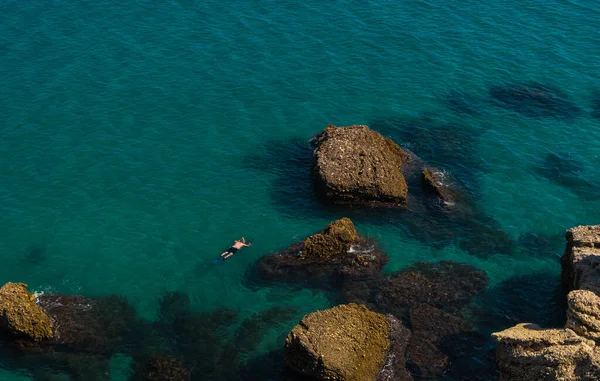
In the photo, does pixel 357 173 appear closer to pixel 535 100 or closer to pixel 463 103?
pixel 463 103

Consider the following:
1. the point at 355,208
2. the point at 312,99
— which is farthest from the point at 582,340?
the point at 312,99

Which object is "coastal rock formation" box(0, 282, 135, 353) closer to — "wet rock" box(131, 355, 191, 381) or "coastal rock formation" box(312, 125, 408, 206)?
"wet rock" box(131, 355, 191, 381)

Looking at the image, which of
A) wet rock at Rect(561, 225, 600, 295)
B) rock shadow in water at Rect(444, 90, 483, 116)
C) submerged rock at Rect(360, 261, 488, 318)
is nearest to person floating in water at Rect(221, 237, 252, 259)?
submerged rock at Rect(360, 261, 488, 318)

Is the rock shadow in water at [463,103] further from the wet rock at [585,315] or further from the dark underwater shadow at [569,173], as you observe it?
the wet rock at [585,315]

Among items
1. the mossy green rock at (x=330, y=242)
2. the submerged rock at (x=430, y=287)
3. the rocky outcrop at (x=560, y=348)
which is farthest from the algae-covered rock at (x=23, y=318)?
the rocky outcrop at (x=560, y=348)

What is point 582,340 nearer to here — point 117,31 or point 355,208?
point 355,208
